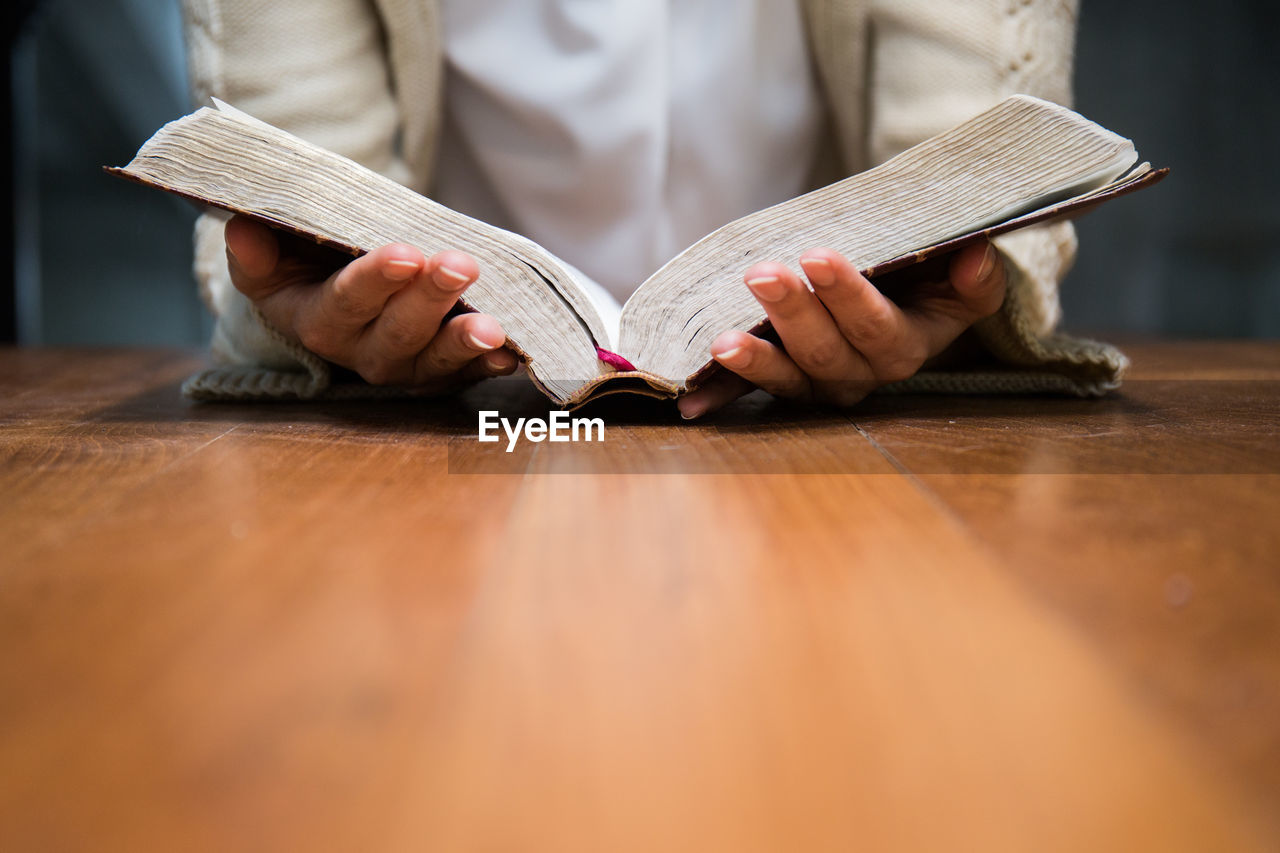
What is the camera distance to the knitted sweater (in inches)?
28.1

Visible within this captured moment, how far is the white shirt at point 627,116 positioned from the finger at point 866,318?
398mm

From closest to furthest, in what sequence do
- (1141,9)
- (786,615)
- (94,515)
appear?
(786,615) → (94,515) → (1141,9)

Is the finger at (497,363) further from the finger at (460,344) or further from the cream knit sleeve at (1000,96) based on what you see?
the cream knit sleeve at (1000,96)

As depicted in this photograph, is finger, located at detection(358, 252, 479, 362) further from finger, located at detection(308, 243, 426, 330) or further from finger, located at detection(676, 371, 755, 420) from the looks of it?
finger, located at detection(676, 371, 755, 420)

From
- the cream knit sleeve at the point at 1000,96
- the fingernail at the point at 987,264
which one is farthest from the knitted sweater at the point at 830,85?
the fingernail at the point at 987,264

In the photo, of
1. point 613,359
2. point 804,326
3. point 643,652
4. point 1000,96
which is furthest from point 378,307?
point 1000,96

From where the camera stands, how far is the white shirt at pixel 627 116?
87 cm

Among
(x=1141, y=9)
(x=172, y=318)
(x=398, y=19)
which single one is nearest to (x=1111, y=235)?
(x=1141, y=9)

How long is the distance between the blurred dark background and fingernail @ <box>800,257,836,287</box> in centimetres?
193

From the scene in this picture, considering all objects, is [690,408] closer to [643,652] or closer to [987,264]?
[987,264]

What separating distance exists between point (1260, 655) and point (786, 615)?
0.13 metres

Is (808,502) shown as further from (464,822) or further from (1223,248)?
(1223,248)

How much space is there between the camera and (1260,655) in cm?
27

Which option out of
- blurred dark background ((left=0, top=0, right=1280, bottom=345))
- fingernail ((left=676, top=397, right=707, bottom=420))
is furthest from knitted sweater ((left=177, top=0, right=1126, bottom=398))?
blurred dark background ((left=0, top=0, right=1280, bottom=345))
